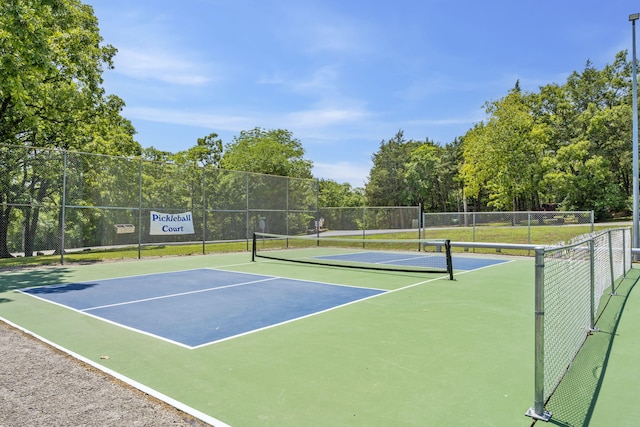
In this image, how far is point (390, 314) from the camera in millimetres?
6207

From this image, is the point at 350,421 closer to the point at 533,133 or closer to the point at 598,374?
the point at 598,374

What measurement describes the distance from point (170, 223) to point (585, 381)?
14.7 meters

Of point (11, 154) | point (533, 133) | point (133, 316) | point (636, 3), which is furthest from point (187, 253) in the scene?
point (533, 133)

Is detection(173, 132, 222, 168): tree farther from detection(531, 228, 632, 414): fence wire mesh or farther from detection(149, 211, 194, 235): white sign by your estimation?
detection(531, 228, 632, 414): fence wire mesh

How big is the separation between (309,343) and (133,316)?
304 cm

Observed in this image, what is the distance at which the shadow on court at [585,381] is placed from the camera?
3010 millimetres

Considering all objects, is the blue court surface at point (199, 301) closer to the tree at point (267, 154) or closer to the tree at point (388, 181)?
the tree at point (267, 154)

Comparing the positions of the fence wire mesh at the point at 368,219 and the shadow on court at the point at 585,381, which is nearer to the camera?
the shadow on court at the point at 585,381

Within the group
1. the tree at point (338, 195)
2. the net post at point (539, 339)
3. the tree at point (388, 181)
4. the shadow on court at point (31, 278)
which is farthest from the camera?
the tree at point (388, 181)

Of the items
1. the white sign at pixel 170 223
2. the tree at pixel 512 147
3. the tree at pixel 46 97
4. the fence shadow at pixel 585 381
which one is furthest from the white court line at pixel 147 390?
the tree at pixel 512 147

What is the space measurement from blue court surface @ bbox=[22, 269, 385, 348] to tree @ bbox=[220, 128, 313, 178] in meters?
28.0

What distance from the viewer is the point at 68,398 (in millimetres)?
3354

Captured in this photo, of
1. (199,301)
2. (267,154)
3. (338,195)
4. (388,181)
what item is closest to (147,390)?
(199,301)

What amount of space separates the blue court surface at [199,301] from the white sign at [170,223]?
5.32m
